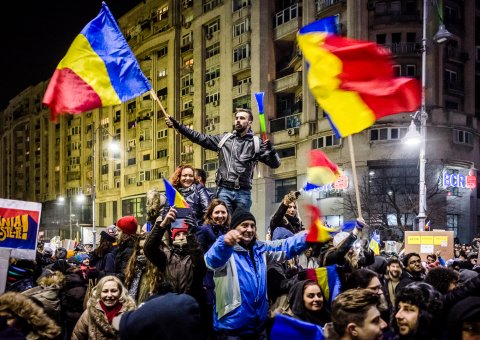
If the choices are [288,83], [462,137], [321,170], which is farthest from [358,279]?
[288,83]

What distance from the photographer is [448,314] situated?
12.1ft

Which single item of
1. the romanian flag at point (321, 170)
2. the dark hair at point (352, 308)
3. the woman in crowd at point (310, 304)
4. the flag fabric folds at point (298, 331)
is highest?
the romanian flag at point (321, 170)

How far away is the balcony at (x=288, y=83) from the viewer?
41.7 m

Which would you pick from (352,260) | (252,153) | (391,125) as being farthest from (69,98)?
(391,125)

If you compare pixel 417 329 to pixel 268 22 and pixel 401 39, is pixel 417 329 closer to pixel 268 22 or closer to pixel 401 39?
pixel 401 39

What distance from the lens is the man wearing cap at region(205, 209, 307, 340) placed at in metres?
4.36

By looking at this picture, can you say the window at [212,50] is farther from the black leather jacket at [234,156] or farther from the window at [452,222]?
the black leather jacket at [234,156]

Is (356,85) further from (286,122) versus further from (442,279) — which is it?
(286,122)

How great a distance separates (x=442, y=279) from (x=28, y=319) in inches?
152

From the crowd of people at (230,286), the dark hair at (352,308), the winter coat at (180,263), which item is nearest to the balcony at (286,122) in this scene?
the crowd of people at (230,286)

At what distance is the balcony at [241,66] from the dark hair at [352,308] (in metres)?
43.5

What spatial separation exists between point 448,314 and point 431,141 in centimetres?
3515

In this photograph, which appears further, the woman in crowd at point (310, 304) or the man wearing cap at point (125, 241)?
the man wearing cap at point (125, 241)

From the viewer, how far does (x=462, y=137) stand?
38.0 metres
